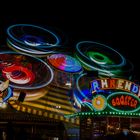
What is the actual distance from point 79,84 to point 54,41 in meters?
3.83

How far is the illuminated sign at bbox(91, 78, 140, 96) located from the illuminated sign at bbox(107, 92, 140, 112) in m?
0.50

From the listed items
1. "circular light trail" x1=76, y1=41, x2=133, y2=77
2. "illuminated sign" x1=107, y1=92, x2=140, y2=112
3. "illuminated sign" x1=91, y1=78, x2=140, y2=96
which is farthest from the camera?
"circular light trail" x1=76, y1=41, x2=133, y2=77

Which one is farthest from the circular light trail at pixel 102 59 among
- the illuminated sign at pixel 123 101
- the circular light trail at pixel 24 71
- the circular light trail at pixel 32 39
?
the illuminated sign at pixel 123 101

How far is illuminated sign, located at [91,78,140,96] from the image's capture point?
1723 cm

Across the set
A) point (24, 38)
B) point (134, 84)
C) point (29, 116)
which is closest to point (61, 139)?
point (29, 116)

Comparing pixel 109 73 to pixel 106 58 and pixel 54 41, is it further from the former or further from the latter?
pixel 54 41

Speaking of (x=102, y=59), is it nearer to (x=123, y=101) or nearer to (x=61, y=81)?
(x=61, y=81)

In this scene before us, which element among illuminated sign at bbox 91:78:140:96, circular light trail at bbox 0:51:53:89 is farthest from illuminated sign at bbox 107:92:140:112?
circular light trail at bbox 0:51:53:89

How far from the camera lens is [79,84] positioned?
17750mm

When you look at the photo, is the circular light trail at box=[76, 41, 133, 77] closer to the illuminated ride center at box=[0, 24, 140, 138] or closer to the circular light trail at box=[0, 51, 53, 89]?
the illuminated ride center at box=[0, 24, 140, 138]

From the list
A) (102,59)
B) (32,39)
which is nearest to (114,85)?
(102,59)

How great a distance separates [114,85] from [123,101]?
103cm

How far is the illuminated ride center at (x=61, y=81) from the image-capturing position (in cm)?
1667

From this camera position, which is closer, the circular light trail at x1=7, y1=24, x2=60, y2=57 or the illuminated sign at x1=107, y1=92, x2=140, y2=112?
the illuminated sign at x1=107, y1=92, x2=140, y2=112
